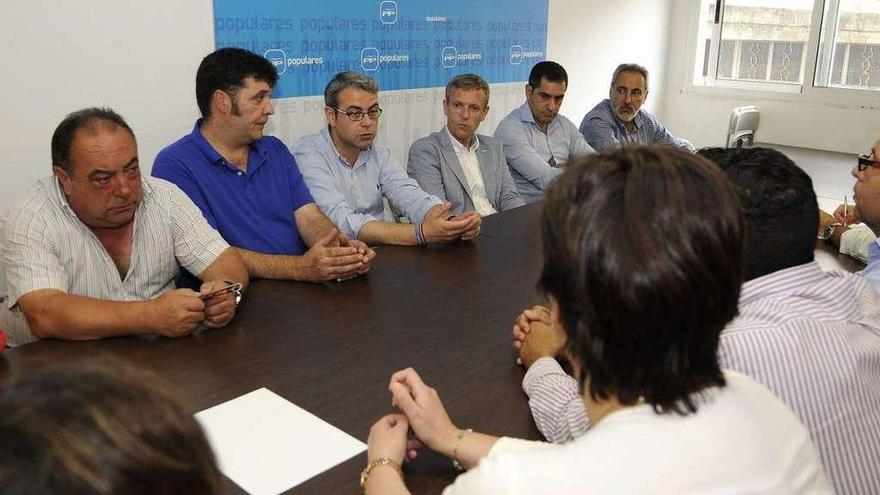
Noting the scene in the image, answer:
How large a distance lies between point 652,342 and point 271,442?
0.78m

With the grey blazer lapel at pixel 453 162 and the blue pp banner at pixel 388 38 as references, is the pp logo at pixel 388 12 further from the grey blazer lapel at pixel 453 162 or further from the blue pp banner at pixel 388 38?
the grey blazer lapel at pixel 453 162

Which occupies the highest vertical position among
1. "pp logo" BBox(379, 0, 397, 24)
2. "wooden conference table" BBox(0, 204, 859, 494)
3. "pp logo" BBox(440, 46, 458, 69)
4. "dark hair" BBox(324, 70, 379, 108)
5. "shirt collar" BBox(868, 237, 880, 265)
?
"pp logo" BBox(379, 0, 397, 24)

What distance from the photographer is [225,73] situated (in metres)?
2.87

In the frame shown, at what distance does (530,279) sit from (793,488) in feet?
4.58

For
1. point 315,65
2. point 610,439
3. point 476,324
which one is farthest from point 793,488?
point 315,65

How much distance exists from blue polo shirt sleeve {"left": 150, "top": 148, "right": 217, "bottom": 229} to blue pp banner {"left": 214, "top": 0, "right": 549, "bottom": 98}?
858mm

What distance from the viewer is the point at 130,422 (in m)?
0.53

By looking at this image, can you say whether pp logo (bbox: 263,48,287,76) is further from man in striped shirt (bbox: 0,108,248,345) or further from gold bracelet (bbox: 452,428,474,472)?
A: gold bracelet (bbox: 452,428,474,472)

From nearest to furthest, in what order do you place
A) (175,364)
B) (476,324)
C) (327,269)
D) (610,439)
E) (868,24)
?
(610,439) < (175,364) < (476,324) < (327,269) < (868,24)

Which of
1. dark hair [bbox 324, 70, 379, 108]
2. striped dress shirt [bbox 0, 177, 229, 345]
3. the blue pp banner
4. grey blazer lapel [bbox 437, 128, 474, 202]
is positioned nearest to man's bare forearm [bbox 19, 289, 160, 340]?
striped dress shirt [bbox 0, 177, 229, 345]

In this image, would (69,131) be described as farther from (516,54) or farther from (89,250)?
(516,54)

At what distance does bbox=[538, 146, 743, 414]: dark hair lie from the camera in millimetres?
844

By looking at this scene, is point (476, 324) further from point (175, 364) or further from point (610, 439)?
point (610, 439)

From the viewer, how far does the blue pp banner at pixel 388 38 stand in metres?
3.48
